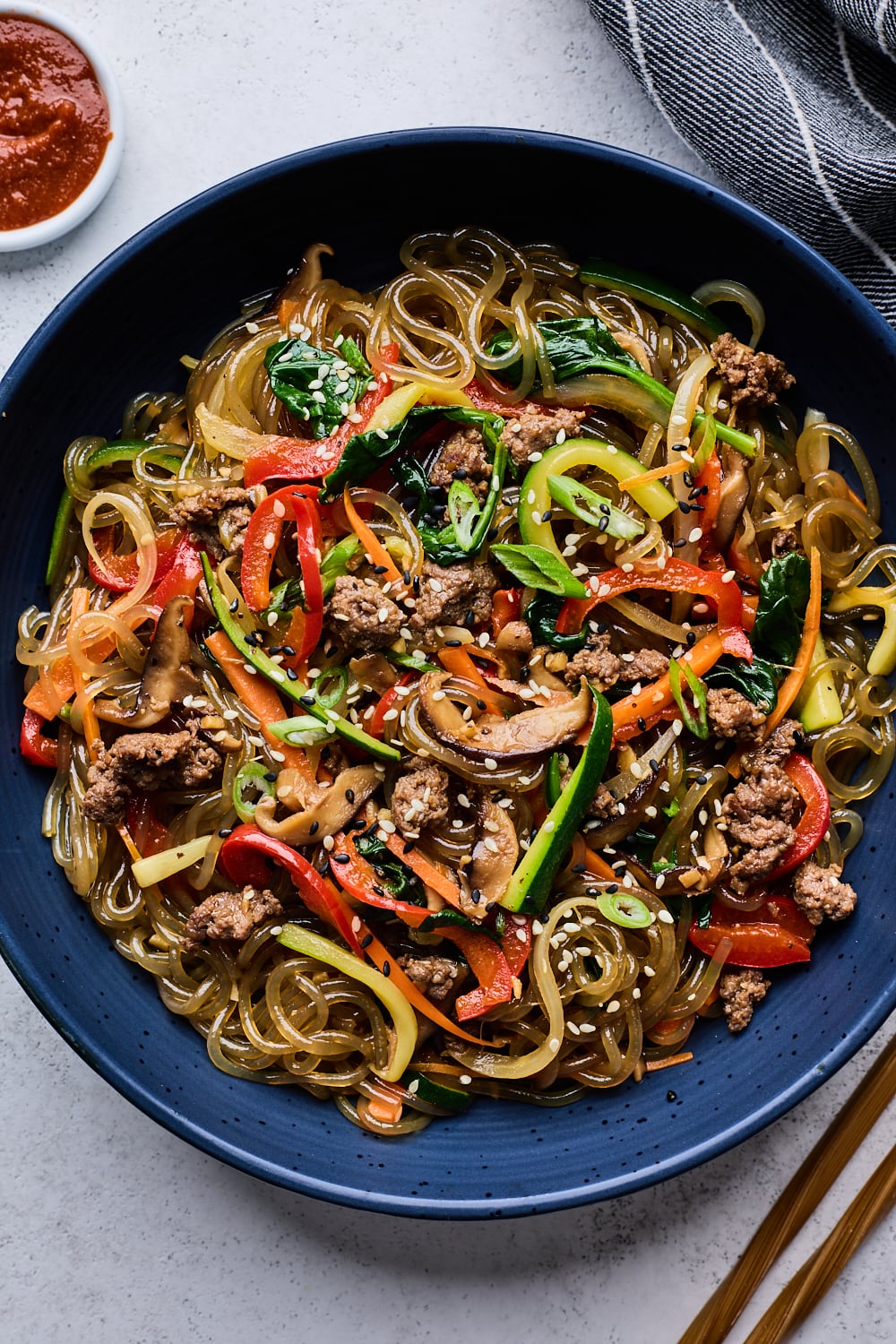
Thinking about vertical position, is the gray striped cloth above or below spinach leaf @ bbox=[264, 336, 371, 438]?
above

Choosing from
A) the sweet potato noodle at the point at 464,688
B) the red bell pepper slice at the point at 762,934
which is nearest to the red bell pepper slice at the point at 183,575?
the sweet potato noodle at the point at 464,688

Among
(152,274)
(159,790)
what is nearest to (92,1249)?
(159,790)

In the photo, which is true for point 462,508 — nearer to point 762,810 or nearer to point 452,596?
point 452,596

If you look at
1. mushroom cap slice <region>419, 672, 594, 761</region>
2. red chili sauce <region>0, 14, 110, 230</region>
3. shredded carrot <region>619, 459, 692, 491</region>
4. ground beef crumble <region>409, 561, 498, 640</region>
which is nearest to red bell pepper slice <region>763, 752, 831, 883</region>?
mushroom cap slice <region>419, 672, 594, 761</region>

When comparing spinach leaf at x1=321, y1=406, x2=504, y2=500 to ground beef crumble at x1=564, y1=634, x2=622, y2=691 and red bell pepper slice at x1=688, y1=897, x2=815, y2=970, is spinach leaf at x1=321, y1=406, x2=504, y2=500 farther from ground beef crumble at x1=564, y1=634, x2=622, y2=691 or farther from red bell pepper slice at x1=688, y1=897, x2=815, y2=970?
red bell pepper slice at x1=688, y1=897, x2=815, y2=970

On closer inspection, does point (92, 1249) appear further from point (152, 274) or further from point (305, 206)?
point (305, 206)

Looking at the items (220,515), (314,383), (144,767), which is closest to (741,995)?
(144,767)
